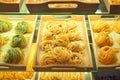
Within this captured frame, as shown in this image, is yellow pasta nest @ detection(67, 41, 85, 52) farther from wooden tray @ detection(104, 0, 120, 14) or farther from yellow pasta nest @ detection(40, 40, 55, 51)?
wooden tray @ detection(104, 0, 120, 14)

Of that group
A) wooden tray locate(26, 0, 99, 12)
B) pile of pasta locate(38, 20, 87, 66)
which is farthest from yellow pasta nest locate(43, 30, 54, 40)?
wooden tray locate(26, 0, 99, 12)

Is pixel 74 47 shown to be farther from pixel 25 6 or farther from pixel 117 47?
pixel 25 6

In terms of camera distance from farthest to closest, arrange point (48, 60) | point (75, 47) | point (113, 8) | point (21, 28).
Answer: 1. point (21, 28)
2. point (75, 47)
3. point (48, 60)
4. point (113, 8)

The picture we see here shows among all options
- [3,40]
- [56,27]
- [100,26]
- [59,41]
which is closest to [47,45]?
[59,41]

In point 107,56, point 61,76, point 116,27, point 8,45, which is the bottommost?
point 61,76

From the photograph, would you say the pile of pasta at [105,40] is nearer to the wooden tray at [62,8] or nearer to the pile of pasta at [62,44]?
the pile of pasta at [62,44]

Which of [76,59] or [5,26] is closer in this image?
[76,59]

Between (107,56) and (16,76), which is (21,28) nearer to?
(16,76)
